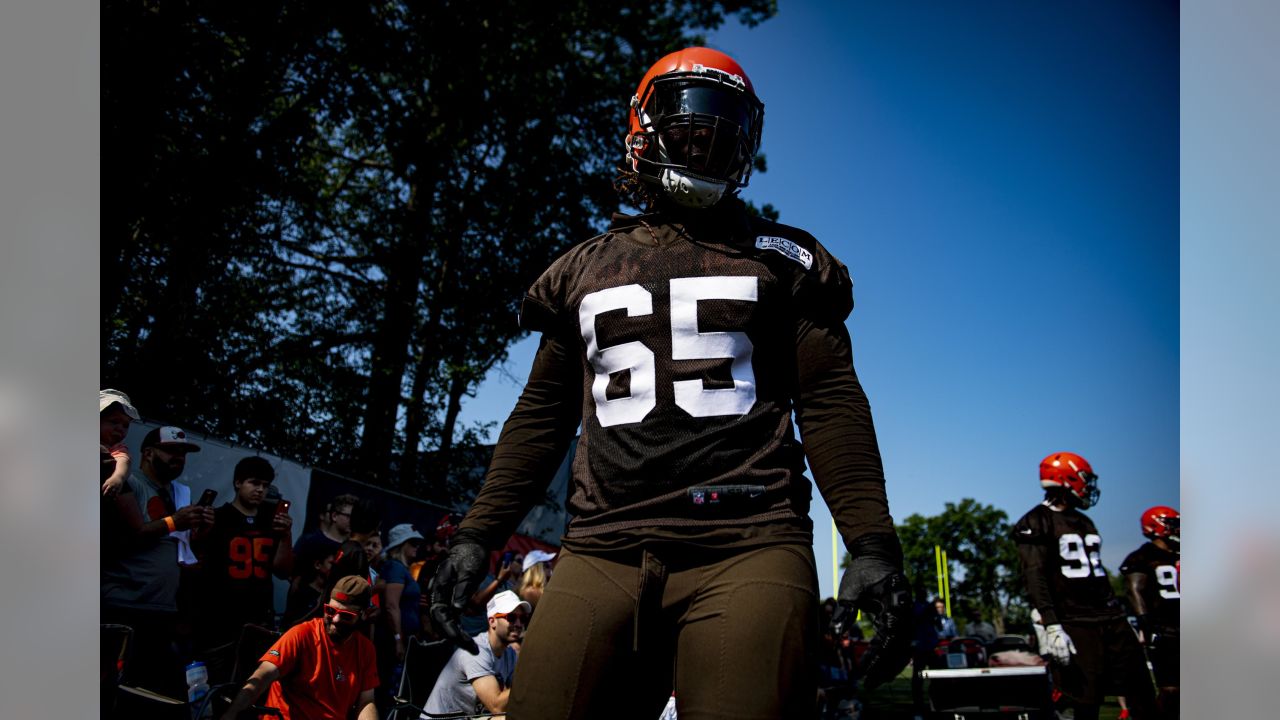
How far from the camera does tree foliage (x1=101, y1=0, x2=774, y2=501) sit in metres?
10.5

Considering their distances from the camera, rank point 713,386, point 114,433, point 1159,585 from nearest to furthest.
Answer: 1. point 713,386
2. point 114,433
3. point 1159,585

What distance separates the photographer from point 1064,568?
7625mm

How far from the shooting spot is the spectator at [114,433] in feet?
17.6

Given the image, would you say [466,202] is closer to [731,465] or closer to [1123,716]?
[1123,716]

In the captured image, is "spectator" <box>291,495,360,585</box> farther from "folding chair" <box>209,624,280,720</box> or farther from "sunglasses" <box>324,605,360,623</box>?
"sunglasses" <box>324,605,360,623</box>

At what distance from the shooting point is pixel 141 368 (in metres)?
10.9

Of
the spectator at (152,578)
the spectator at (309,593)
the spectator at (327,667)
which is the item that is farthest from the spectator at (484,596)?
the spectator at (152,578)

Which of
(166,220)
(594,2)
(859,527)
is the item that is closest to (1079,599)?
(859,527)

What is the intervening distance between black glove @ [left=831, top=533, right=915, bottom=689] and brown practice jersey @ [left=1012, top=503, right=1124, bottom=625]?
19.7 feet

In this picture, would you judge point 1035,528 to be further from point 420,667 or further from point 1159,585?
point 420,667

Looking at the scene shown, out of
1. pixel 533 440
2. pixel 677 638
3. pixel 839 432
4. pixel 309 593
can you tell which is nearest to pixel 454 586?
pixel 533 440

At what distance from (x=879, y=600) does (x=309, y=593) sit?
565 centimetres

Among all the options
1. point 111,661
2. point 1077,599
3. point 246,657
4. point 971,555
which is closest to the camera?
point 111,661
